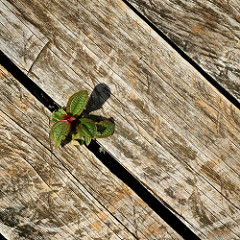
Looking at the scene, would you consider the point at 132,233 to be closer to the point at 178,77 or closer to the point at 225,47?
the point at 178,77

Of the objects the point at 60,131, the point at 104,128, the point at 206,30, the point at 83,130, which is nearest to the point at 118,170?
the point at 104,128

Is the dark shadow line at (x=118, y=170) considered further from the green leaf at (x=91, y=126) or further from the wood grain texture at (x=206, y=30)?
the wood grain texture at (x=206, y=30)

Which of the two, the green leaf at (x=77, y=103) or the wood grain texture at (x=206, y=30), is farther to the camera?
the wood grain texture at (x=206, y=30)

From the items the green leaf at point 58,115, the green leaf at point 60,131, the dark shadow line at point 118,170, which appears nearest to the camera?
the green leaf at point 60,131

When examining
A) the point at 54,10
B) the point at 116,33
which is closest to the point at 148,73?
the point at 116,33

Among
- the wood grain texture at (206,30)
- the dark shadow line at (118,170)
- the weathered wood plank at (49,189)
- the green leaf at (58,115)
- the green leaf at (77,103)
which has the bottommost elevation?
the weathered wood plank at (49,189)

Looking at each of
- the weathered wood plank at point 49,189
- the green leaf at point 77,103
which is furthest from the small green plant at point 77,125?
the weathered wood plank at point 49,189
